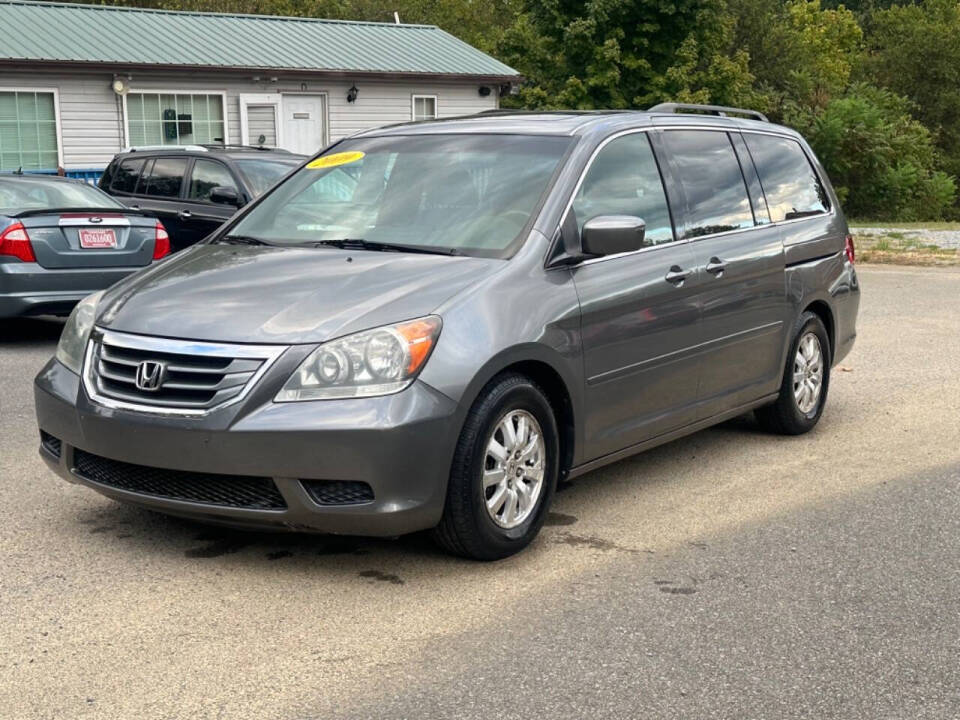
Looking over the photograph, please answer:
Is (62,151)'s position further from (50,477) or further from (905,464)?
(905,464)

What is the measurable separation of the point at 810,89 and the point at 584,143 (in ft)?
134

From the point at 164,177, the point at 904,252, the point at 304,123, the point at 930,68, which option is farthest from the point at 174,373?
the point at 930,68

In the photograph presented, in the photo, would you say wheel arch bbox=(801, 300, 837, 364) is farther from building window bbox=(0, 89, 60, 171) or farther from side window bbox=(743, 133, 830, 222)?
building window bbox=(0, 89, 60, 171)

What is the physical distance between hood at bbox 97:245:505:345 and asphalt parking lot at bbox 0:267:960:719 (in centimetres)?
94

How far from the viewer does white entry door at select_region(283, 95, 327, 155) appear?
24938 millimetres

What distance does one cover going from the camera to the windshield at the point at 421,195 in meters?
5.46

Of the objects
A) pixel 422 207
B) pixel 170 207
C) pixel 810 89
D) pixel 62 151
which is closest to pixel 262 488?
pixel 422 207

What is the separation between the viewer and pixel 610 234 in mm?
5293

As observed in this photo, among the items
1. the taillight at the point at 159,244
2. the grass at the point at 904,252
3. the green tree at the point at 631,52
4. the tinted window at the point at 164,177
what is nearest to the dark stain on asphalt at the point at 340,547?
the taillight at the point at 159,244

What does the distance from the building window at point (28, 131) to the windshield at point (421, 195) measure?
672 inches

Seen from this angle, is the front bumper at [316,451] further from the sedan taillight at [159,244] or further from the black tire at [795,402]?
the sedan taillight at [159,244]

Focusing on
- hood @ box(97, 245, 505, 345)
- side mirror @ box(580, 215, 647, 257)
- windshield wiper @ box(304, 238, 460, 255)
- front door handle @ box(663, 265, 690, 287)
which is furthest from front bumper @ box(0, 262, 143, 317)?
side mirror @ box(580, 215, 647, 257)

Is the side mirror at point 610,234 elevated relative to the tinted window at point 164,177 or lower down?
elevated

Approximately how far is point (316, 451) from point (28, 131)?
63.5 feet
